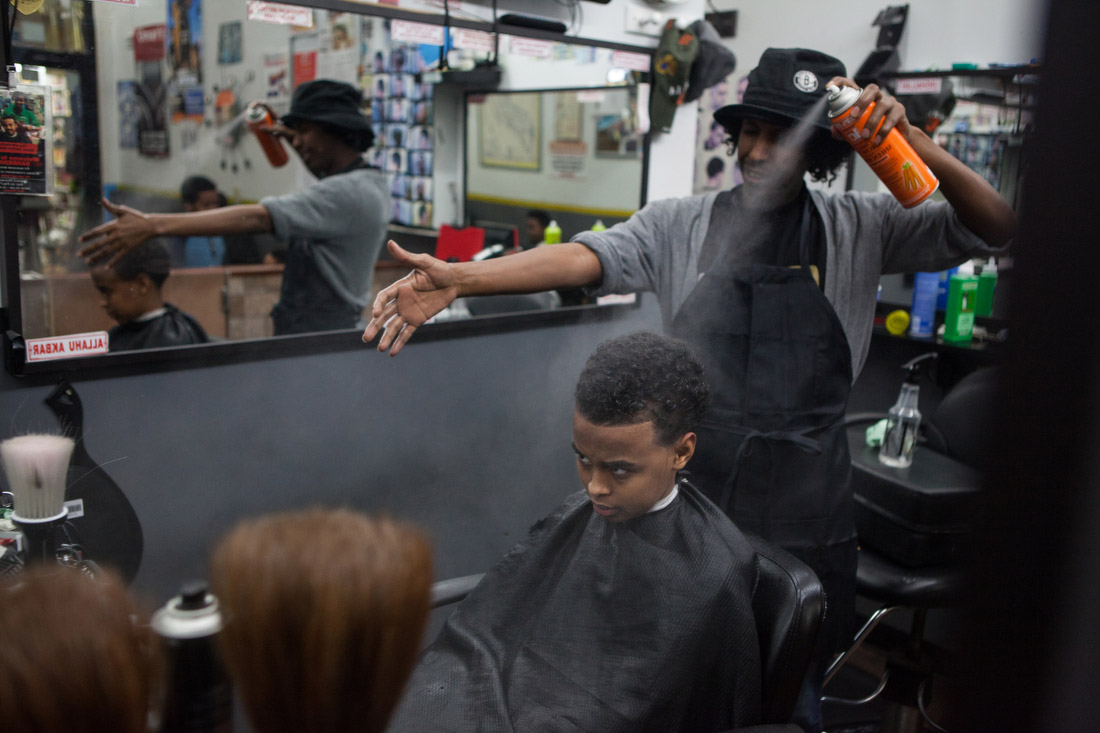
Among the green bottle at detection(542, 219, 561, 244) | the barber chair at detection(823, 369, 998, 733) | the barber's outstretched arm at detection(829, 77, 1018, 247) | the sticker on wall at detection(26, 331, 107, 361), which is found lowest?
the barber chair at detection(823, 369, 998, 733)

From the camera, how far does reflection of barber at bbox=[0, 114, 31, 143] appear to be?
1.75 metres

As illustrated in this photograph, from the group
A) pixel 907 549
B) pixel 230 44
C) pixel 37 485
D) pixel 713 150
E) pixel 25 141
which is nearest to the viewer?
pixel 37 485

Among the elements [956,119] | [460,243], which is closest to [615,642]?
[956,119]

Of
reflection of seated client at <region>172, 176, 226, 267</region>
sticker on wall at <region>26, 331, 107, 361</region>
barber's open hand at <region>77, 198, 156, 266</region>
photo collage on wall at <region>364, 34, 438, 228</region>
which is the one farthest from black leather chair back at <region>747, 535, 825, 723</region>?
photo collage on wall at <region>364, 34, 438, 228</region>

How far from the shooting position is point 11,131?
1759 millimetres

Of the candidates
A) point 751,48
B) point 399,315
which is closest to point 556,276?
point 399,315

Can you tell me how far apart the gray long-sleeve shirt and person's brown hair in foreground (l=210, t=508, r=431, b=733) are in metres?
1.16

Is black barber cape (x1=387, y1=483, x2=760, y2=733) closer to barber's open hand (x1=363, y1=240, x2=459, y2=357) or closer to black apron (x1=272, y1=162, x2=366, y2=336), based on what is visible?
barber's open hand (x1=363, y1=240, x2=459, y2=357)

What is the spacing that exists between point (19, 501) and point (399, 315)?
0.63 metres

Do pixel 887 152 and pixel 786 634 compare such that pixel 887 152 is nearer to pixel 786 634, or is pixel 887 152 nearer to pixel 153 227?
pixel 786 634

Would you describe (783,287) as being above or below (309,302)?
above

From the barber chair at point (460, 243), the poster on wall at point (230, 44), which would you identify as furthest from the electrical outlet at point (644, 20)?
the poster on wall at point (230, 44)

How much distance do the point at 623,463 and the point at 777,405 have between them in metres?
0.42

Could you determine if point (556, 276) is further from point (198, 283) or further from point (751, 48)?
point (751, 48)
